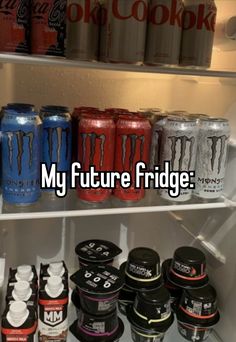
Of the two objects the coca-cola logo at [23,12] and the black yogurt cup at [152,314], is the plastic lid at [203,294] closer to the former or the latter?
the black yogurt cup at [152,314]

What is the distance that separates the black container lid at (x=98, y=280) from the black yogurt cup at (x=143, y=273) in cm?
10

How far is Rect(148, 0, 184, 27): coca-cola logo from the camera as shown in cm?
99

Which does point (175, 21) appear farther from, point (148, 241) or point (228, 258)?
point (148, 241)

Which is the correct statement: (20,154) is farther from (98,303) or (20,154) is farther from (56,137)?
(98,303)

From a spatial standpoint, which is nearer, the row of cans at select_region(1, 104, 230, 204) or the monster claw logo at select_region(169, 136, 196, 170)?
the row of cans at select_region(1, 104, 230, 204)

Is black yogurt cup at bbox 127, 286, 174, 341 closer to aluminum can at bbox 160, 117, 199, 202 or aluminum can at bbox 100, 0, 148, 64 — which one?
aluminum can at bbox 160, 117, 199, 202

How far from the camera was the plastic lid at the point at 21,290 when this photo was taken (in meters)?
1.09

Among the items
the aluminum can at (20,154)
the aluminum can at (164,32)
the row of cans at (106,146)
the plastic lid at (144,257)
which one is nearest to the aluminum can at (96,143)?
the row of cans at (106,146)

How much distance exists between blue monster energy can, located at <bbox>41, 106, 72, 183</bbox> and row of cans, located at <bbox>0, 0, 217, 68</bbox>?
0.51 feet

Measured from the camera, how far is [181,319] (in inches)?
48.9

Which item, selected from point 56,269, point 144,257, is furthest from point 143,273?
point 56,269

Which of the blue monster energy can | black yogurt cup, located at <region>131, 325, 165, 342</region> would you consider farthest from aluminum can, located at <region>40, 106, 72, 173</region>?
black yogurt cup, located at <region>131, 325, 165, 342</region>

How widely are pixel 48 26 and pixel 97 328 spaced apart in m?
0.84

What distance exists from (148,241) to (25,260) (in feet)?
1.63
